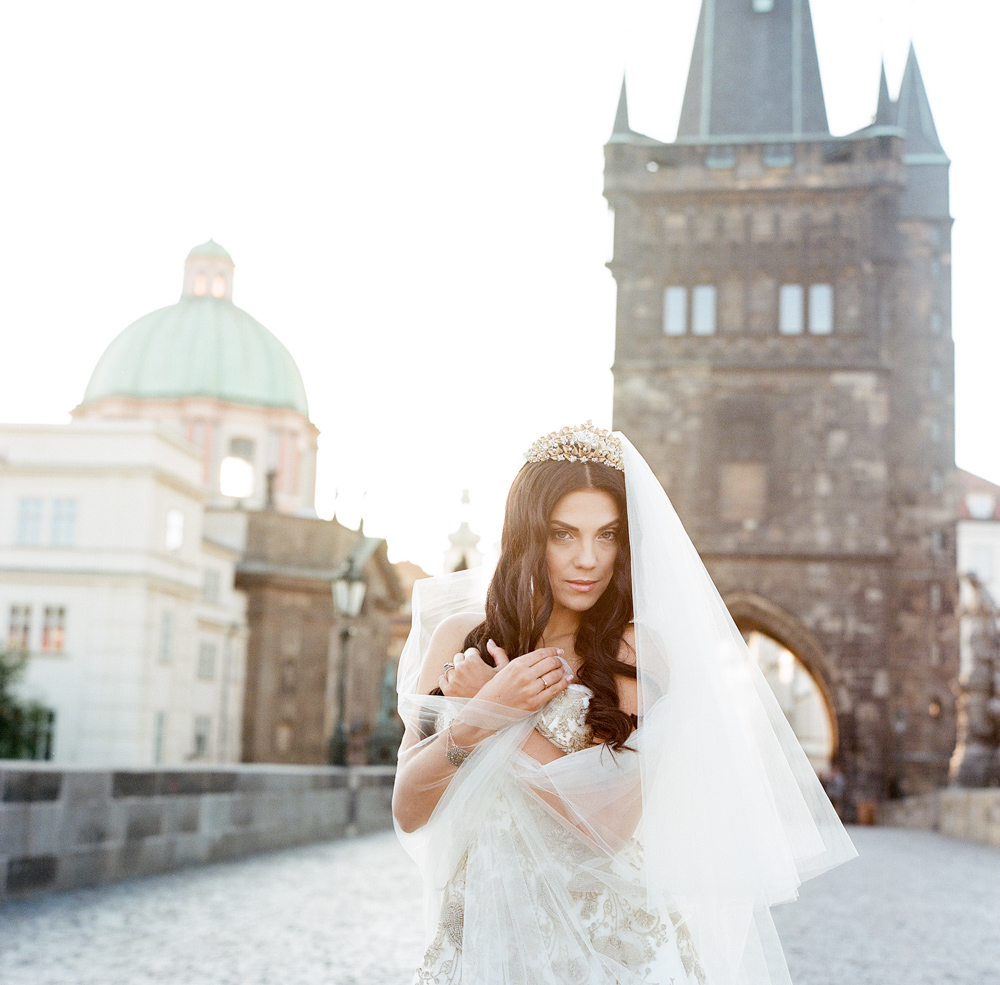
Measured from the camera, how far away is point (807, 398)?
1324 inches

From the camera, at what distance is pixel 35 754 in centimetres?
3647

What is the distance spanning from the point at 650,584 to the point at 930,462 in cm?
3442

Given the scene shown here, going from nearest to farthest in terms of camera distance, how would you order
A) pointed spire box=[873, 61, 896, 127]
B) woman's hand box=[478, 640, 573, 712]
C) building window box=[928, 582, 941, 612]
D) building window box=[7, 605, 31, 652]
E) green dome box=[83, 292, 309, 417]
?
1. woman's hand box=[478, 640, 573, 712]
2. building window box=[928, 582, 941, 612]
3. pointed spire box=[873, 61, 896, 127]
4. building window box=[7, 605, 31, 652]
5. green dome box=[83, 292, 309, 417]

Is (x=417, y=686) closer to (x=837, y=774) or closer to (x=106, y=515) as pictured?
(x=837, y=774)

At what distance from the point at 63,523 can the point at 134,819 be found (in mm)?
32116

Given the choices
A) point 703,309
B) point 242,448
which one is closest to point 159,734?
point 703,309

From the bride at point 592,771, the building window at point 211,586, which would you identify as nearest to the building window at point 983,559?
the building window at point 211,586

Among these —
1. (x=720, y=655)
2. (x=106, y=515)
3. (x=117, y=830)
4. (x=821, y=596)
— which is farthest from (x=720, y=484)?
(x=720, y=655)

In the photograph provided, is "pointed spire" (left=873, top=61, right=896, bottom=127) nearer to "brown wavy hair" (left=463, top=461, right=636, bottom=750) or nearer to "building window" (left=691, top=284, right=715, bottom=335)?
"building window" (left=691, top=284, right=715, bottom=335)

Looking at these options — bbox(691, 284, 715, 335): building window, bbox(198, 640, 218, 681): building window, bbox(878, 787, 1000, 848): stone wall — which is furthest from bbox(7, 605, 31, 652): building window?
bbox(878, 787, 1000, 848): stone wall

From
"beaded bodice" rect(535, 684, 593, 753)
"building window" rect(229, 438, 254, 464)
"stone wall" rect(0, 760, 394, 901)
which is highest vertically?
"building window" rect(229, 438, 254, 464)

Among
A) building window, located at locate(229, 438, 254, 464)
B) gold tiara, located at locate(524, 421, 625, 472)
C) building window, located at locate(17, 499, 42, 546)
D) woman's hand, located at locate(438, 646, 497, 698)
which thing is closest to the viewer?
woman's hand, located at locate(438, 646, 497, 698)

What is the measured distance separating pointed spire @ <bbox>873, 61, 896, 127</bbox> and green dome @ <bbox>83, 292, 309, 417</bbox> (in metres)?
28.8

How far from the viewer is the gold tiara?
2.88m
